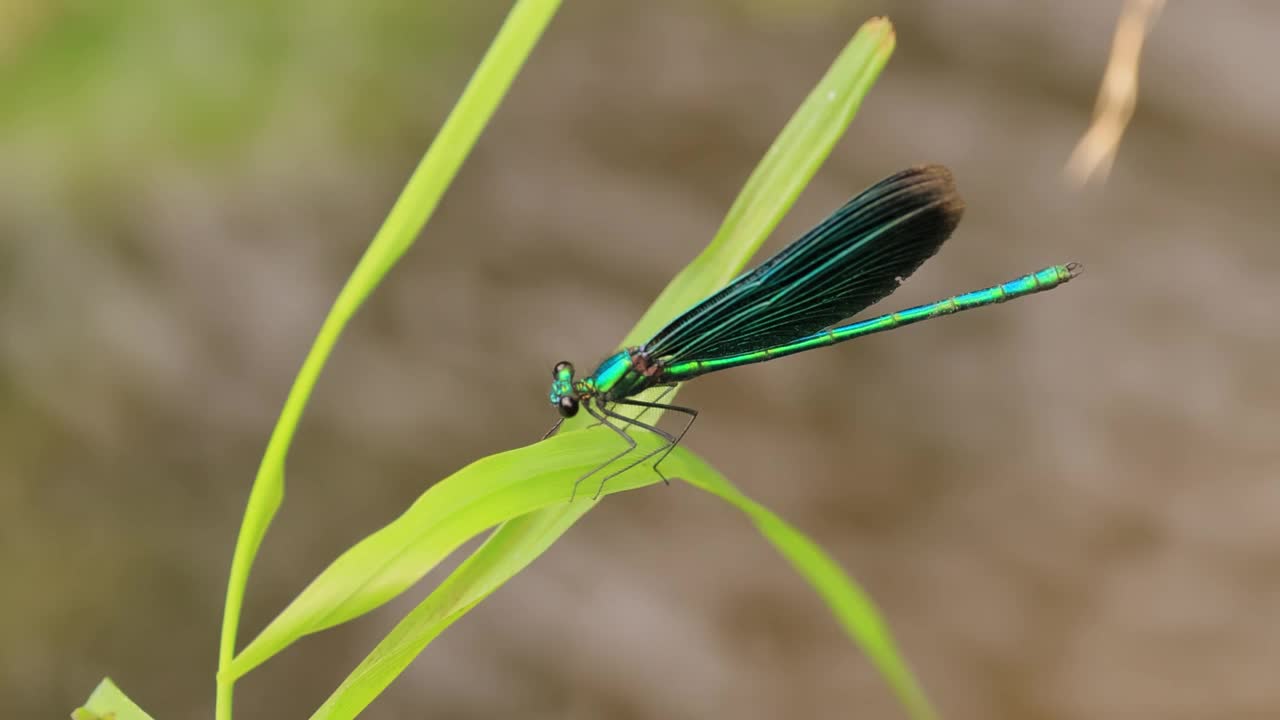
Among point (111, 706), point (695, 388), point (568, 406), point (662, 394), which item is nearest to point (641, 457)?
point (662, 394)

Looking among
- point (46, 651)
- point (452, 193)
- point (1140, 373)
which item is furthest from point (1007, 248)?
point (46, 651)

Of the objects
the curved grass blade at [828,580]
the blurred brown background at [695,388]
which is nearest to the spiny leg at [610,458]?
the curved grass blade at [828,580]

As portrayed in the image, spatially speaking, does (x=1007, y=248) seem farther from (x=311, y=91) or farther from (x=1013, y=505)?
(x=311, y=91)

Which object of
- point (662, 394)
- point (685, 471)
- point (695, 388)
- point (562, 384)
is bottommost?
point (685, 471)

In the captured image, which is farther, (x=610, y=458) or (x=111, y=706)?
(x=610, y=458)

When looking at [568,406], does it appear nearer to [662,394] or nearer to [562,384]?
[562,384]

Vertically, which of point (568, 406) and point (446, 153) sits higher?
point (568, 406)

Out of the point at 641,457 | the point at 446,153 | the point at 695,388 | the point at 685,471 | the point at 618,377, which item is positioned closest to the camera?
the point at 446,153
